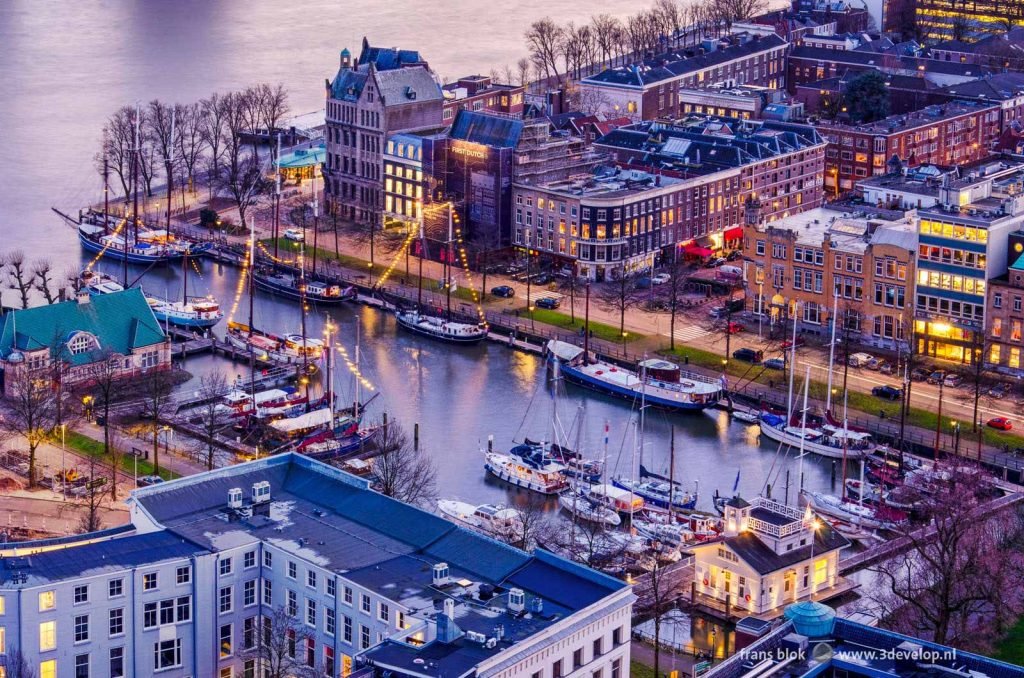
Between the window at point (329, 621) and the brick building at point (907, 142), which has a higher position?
the brick building at point (907, 142)

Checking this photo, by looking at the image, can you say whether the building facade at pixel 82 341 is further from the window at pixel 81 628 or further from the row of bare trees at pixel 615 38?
the row of bare trees at pixel 615 38

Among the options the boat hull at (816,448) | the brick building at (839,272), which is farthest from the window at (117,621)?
the brick building at (839,272)

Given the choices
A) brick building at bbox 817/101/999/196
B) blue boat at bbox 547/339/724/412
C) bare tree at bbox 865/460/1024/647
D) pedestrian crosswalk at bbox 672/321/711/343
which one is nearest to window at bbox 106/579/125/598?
bare tree at bbox 865/460/1024/647

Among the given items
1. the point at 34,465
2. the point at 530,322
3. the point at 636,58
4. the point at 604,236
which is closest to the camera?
the point at 34,465

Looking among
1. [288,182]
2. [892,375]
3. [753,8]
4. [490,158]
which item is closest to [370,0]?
[753,8]

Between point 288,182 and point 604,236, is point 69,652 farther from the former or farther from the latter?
point 288,182

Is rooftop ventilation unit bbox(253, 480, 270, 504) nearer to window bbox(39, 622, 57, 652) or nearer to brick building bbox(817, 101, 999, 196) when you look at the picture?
window bbox(39, 622, 57, 652)
